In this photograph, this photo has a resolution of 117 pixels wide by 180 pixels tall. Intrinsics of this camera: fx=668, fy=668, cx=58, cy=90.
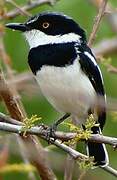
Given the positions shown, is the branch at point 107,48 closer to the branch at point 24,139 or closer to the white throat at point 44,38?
the white throat at point 44,38

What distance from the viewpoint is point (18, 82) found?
2881 mm

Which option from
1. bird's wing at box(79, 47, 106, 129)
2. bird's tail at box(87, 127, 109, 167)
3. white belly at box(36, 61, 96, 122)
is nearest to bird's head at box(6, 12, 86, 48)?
bird's wing at box(79, 47, 106, 129)

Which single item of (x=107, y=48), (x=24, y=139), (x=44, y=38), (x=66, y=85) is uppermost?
(x=44, y=38)

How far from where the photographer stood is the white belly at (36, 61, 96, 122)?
3.81m

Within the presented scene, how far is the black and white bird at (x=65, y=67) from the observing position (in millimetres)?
3828

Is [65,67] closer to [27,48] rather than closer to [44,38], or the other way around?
[44,38]

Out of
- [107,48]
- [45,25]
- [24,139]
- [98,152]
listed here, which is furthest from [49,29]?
[24,139]

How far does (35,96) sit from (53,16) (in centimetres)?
159

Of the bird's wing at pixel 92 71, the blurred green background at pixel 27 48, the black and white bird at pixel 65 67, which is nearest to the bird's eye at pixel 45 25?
the black and white bird at pixel 65 67

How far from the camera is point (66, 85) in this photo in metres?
3.82

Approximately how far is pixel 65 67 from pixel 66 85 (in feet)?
0.34

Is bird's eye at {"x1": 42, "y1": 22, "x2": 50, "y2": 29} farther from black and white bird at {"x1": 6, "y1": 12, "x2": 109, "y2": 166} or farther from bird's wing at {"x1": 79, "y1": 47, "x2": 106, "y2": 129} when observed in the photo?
bird's wing at {"x1": 79, "y1": 47, "x2": 106, "y2": 129}

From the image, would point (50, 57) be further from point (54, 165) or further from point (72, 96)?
point (54, 165)

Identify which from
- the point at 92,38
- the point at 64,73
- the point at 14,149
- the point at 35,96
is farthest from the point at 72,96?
the point at 35,96
